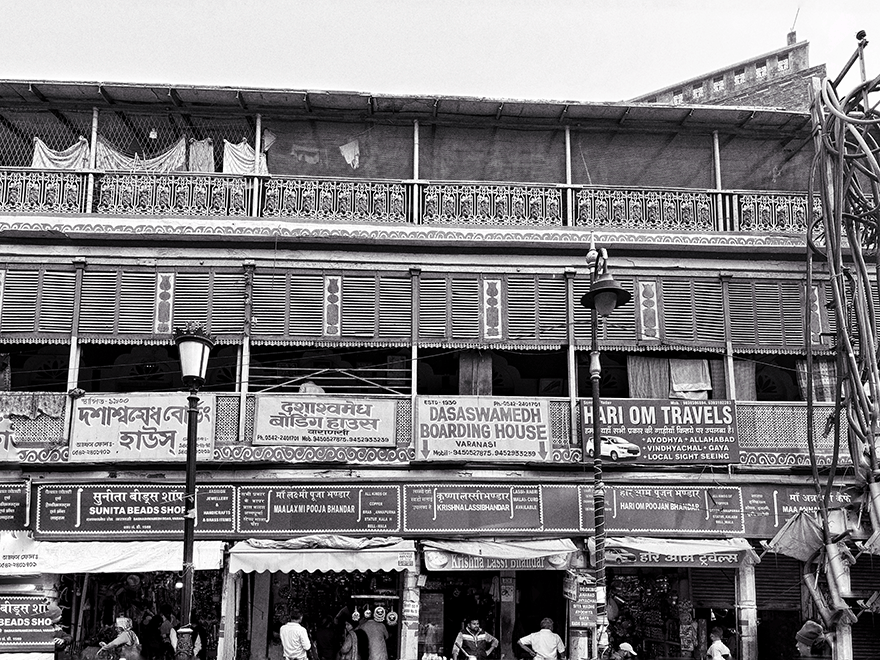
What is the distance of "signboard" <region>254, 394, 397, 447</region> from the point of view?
46.7 ft

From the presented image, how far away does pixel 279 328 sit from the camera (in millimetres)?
14773

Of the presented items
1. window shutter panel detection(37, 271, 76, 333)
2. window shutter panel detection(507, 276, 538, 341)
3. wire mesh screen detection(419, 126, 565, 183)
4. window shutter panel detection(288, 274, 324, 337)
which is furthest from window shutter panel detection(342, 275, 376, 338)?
window shutter panel detection(37, 271, 76, 333)

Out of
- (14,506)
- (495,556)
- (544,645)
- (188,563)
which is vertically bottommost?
(544,645)

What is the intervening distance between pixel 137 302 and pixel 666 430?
8299 mm

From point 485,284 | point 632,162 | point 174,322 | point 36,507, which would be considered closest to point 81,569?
point 36,507

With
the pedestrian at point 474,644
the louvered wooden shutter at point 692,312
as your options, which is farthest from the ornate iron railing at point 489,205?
the pedestrian at point 474,644

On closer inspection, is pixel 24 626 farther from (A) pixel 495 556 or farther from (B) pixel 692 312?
(B) pixel 692 312

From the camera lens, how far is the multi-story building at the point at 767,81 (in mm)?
19312

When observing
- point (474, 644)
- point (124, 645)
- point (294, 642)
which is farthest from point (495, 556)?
point (124, 645)

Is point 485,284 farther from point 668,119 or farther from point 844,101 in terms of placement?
point 844,101

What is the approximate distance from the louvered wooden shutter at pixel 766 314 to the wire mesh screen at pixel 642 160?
2.15m

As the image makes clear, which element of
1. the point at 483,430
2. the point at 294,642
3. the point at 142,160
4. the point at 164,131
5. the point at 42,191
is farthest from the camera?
the point at 164,131

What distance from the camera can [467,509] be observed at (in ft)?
46.3

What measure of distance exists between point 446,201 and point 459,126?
1.57 m
